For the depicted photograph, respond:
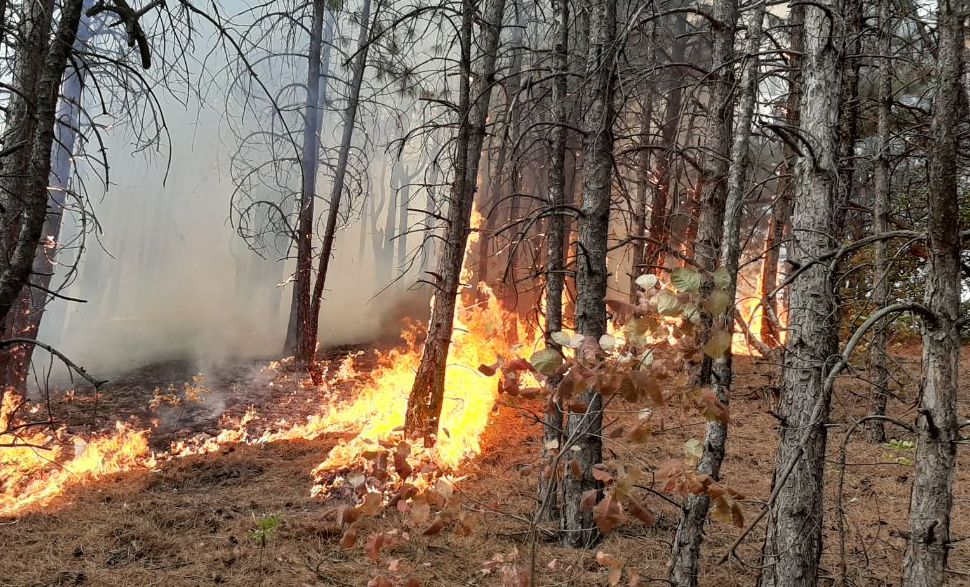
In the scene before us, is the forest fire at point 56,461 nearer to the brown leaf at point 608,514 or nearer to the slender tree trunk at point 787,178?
the brown leaf at point 608,514

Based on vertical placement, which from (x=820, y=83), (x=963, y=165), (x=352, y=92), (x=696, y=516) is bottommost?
(x=696, y=516)

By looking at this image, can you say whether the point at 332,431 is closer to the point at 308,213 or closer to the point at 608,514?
the point at 308,213

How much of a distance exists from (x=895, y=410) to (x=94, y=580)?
12054 millimetres

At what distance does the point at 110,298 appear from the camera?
21.7 m

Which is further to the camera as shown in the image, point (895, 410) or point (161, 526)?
point (895, 410)

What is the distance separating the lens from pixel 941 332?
2.88m

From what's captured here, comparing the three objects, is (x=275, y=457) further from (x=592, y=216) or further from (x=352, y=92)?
(x=352, y=92)

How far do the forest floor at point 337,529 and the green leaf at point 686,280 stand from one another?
5.25ft

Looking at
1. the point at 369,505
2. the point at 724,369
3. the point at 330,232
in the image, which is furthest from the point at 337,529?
the point at 330,232

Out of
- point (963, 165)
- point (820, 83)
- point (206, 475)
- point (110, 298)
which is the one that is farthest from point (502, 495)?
point (110, 298)

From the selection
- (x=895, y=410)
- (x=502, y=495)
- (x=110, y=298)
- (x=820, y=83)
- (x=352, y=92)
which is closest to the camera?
(x=820, y=83)

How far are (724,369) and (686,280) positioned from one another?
270 cm

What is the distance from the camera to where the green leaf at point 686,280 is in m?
2.12

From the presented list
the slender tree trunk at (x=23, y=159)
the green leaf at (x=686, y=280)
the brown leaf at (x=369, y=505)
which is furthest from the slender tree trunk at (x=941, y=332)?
the slender tree trunk at (x=23, y=159)
